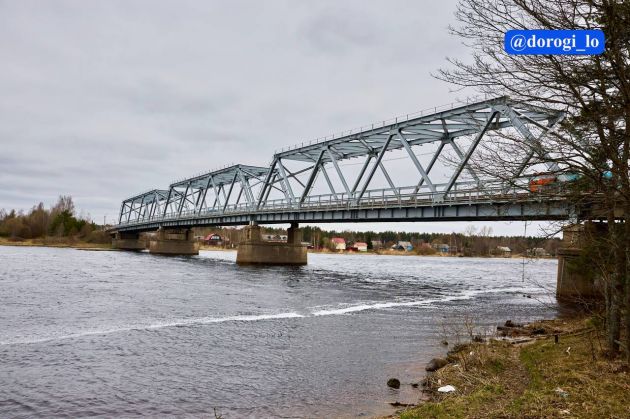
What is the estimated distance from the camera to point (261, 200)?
7375 centimetres

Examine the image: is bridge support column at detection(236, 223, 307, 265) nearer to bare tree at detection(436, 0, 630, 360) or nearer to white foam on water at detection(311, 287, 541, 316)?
white foam on water at detection(311, 287, 541, 316)

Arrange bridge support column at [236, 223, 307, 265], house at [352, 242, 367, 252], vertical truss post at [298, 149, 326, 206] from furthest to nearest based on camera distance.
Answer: house at [352, 242, 367, 252] → bridge support column at [236, 223, 307, 265] → vertical truss post at [298, 149, 326, 206]

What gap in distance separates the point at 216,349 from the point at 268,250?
53583 mm

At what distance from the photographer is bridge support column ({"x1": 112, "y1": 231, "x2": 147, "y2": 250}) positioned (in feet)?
456

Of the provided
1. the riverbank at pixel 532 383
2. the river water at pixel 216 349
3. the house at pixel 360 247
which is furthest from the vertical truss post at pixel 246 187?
the house at pixel 360 247

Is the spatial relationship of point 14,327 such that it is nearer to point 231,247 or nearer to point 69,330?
point 69,330

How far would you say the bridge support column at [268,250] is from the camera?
70000 millimetres

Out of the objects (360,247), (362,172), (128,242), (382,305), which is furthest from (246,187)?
(360,247)

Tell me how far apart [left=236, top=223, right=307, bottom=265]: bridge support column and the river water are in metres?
36.7

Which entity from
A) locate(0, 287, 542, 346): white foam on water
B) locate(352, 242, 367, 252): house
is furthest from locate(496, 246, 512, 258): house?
locate(0, 287, 542, 346): white foam on water

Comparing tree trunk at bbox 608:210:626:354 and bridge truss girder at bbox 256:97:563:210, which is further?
bridge truss girder at bbox 256:97:563:210

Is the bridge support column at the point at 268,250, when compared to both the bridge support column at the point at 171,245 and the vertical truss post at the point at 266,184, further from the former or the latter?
the bridge support column at the point at 171,245

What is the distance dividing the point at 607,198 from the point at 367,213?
43.7 meters

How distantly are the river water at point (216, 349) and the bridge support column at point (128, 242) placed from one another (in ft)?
365
